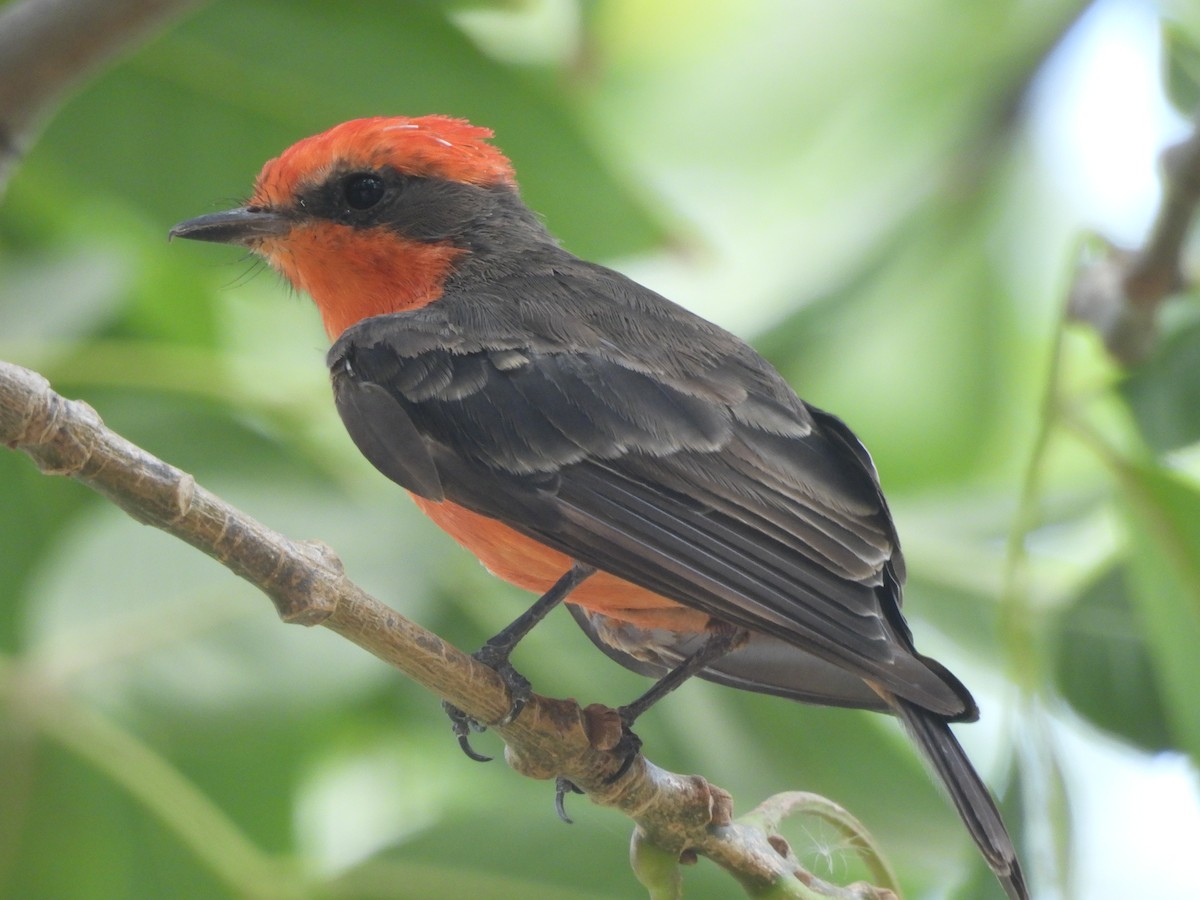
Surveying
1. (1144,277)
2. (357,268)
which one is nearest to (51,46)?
(357,268)

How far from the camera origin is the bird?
2904 millimetres

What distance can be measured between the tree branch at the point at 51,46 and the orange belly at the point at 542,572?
106cm

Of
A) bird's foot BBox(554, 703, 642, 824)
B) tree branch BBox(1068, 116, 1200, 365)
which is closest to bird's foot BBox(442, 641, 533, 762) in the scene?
bird's foot BBox(554, 703, 642, 824)

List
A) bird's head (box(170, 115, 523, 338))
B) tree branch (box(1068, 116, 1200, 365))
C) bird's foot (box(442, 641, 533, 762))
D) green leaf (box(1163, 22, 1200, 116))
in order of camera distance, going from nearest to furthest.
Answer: bird's foot (box(442, 641, 533, 762)), tree branch (box(1068, 116, 1200, 365)), green leaf (box(1163, 22, 1200, 116)), bird's head (box(170, 115, 523, 338))

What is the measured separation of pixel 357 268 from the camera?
3875 mm

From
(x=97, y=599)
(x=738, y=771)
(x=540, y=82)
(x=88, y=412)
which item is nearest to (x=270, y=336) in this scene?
(x=540, y=82)

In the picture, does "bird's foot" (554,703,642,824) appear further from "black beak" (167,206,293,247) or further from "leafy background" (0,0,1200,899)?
"black beak" (167,206,293,247)

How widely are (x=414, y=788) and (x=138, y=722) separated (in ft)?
4.34

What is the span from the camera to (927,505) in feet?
14.7

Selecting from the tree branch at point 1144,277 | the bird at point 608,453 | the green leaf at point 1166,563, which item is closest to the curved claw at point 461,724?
the bird at point 608,453

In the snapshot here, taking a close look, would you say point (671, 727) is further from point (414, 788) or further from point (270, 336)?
point (270, 336)

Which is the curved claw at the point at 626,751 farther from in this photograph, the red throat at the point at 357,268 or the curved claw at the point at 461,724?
the red throat at the point at 357,268

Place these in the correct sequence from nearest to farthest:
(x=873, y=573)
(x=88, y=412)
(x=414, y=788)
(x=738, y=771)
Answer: (x=88, y=412) < (x=873, y=573) < (x=738, y=771) < (x=414, y=788)

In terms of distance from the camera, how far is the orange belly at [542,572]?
10.5 ft
